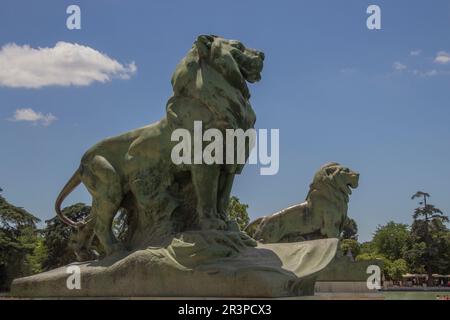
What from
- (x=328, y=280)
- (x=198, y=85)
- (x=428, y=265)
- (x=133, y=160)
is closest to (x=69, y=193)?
(x=133, y=160)

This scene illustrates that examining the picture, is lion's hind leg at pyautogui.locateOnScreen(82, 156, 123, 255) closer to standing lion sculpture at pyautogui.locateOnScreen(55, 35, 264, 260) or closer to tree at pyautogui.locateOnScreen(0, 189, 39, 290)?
standing lion sculpture at pyautogui.locateOnScreen(55, 35, 264, 260)

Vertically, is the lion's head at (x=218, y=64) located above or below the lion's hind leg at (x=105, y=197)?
above

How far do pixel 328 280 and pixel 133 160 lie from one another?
19.0 feet

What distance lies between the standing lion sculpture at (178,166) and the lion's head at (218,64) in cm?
2

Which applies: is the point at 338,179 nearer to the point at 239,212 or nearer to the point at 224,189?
the point at 224,189

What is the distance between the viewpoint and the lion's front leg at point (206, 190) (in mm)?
8539

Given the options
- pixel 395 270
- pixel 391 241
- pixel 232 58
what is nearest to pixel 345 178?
pixel 232 58

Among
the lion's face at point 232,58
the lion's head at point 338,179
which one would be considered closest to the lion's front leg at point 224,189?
the lion's face at point 232,58

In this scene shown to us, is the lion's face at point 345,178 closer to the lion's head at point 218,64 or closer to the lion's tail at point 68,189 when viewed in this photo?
the lion's head at point 218,64

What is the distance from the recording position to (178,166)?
885 centimetres

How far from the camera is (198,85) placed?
861cm
